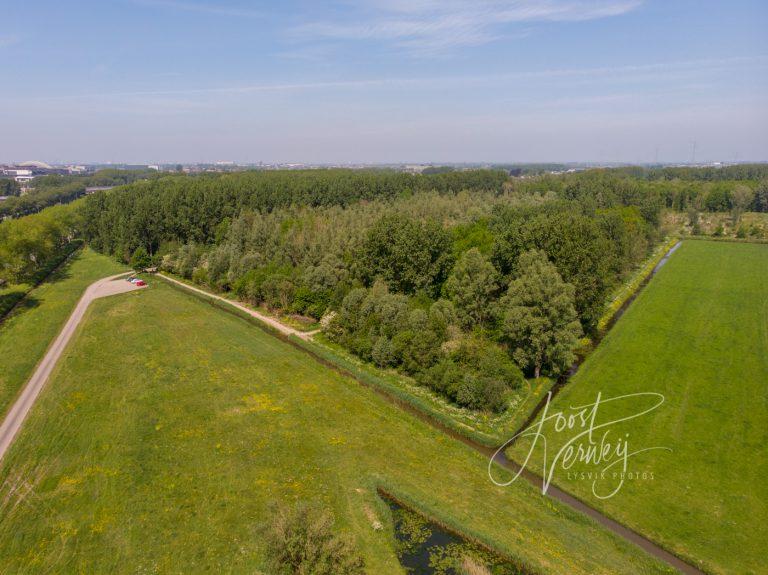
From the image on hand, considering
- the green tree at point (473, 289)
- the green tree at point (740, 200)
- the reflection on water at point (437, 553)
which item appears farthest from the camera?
the green tree at point (740, 200)

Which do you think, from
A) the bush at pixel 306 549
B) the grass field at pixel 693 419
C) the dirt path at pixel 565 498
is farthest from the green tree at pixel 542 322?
the bush at pixel 306 549

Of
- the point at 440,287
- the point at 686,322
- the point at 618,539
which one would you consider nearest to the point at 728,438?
the point at 618,539

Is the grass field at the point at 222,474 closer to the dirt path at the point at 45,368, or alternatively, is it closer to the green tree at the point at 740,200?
the dirt path at the point at 45,368

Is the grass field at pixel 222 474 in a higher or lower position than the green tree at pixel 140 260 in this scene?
lower
